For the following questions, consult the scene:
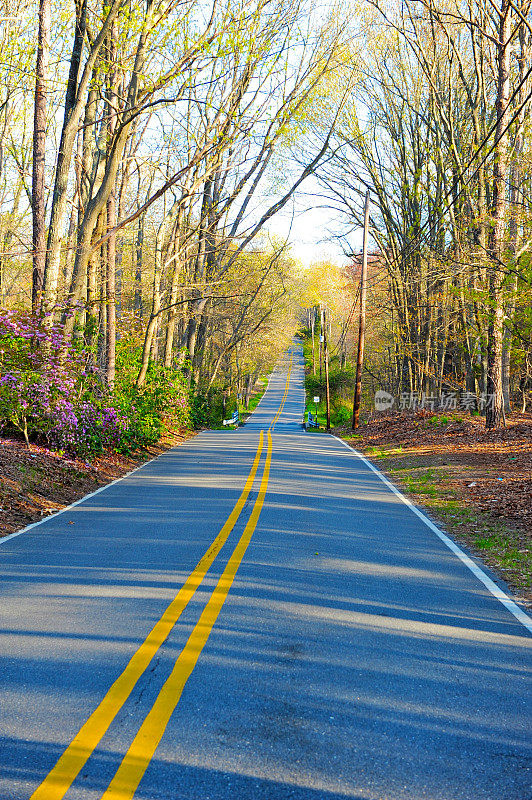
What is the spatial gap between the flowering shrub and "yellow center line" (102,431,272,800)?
25.4 feet

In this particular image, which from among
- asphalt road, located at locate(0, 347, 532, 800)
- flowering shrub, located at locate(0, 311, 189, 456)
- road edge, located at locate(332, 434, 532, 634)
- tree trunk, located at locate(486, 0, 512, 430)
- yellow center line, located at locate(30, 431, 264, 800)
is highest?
tree trunk, located at locate(486, 0, 512, 430)

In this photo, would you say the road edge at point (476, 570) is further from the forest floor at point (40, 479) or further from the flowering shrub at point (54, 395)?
the flowering shrub at point (54, 395)

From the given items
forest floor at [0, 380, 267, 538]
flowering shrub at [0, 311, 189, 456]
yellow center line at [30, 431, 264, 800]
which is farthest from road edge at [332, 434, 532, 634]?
flowering shrub at [0, 311, 189, 456]

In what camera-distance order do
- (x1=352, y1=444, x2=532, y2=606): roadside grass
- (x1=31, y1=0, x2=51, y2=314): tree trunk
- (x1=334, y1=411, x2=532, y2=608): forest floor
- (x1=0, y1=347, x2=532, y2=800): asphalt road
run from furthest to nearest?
(x1=31, y1=0, x2=51, y2=314): tree trunk, (x1=334, y1=411, x2=532, y2=608): forest floor, (x1=352, y1=444, x2=532, y2=606): roadside grass, (x1=0, y1=347, x2=532, y2=800): asphalt road

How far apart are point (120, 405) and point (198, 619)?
512 inches

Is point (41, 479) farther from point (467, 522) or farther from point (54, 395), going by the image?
point (467, 522)

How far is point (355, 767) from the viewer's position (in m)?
3.40

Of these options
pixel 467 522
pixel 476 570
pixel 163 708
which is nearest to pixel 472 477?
pixel 467 522

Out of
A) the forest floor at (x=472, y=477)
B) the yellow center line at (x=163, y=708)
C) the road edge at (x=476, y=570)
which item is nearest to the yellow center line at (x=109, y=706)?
the yellow center line at (x=163, y=708)

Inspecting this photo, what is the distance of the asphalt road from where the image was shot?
11.0 feet

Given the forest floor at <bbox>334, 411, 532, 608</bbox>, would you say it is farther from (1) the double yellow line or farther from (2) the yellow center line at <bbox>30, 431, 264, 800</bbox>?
(2) the yellow center line at <bbox>30, 431, 264, 800</bbox>

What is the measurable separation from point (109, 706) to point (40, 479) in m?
8.34

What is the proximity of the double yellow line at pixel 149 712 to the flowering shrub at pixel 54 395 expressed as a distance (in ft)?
24.5

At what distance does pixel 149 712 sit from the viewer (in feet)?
12.8
